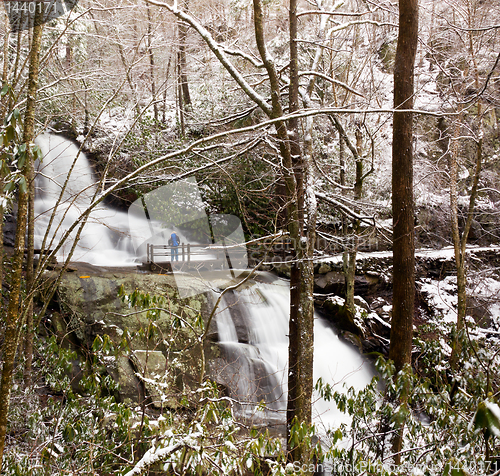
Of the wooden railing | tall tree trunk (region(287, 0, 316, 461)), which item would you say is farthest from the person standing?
tall tree trunk (region(287, 0, 316, 461))

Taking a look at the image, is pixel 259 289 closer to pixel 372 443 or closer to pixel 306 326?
pixel 306 326

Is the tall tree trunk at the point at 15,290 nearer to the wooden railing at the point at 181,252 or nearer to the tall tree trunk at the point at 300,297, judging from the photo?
the tall tree trunk at the point at 300,297

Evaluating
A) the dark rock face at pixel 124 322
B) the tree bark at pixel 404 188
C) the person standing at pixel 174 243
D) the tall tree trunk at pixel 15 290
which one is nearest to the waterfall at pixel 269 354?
the dark rock face at pixel 124 322

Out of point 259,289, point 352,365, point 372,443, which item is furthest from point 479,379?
point 259,289

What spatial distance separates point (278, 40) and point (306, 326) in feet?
31.4

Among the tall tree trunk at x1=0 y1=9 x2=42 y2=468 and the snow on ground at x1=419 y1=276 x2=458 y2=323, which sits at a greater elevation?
the tall tree trunk at x1=0 y1=9 x2=42 y2=468

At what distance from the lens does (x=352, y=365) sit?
29.3 ft

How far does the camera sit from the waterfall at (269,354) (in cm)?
731

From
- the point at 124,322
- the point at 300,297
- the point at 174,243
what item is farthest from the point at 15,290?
the point at 174,243

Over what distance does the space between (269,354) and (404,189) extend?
5222 mm

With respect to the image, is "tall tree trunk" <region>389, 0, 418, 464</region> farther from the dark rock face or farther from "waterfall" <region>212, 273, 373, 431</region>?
the dark rock face

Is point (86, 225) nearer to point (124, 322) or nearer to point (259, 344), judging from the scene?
point (124, 322)

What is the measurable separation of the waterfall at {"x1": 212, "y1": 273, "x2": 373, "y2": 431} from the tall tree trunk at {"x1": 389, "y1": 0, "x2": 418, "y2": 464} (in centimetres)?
300

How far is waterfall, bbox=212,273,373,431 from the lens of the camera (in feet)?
24.0
